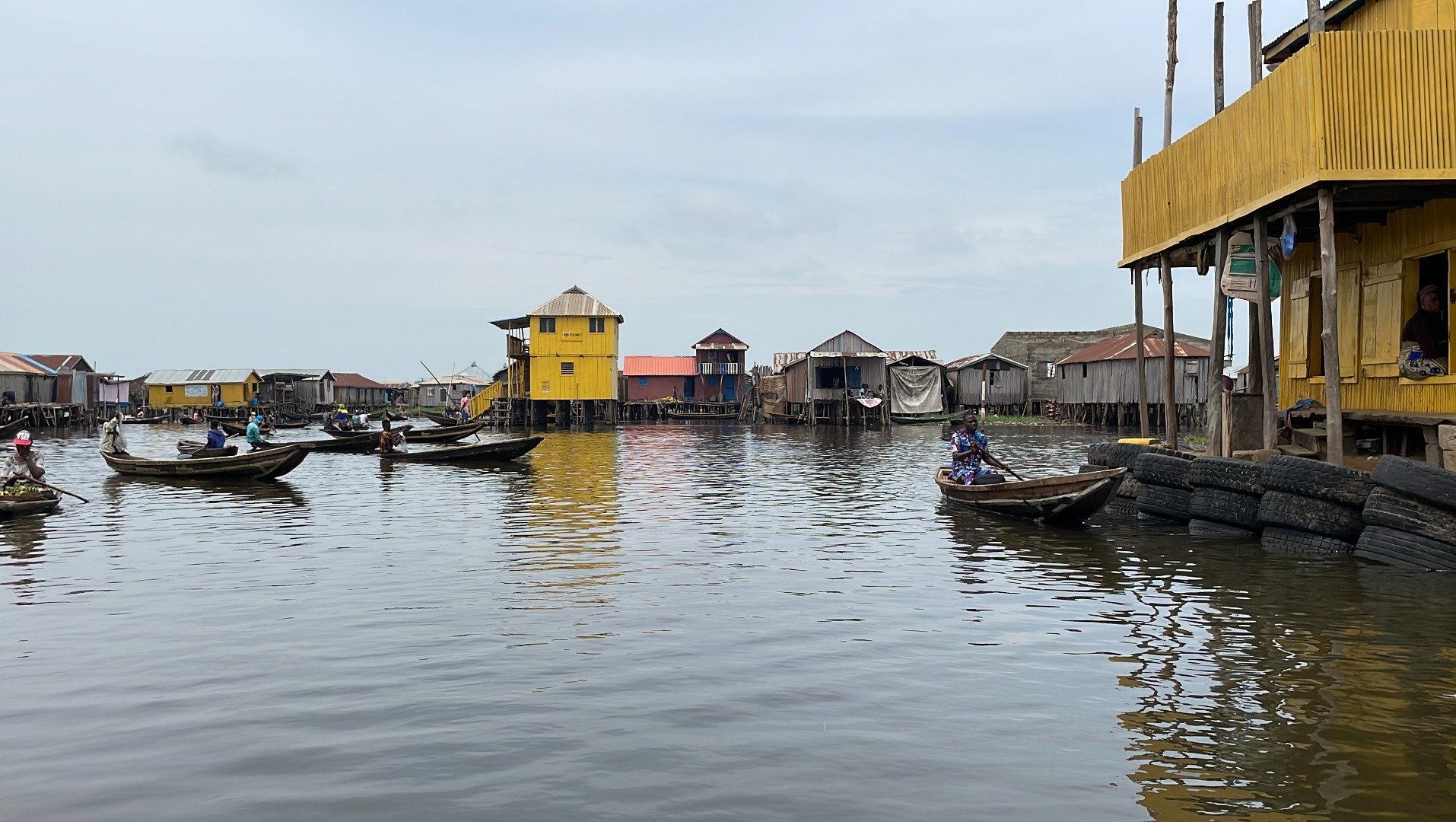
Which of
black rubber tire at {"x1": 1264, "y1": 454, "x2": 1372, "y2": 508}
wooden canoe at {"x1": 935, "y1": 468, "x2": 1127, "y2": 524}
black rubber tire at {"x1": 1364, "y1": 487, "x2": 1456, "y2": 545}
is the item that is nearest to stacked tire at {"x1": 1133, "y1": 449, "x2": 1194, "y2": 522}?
wooden canoe at {"x1": 935, "y1": 468, "x2": 1127, "y2": 524}

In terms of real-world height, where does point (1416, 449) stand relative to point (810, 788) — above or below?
above

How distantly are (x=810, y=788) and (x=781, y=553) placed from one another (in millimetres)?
8943

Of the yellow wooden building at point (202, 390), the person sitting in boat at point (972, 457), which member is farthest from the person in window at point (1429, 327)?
the yellow wooden building at point (202, 390)

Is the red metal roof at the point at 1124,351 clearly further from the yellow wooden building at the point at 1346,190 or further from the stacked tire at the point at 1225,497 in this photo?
the stacked tire at the point at 1225,497

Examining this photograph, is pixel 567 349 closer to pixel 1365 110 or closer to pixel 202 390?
pixel 202 390

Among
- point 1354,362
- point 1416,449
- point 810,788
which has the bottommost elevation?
point 810,788

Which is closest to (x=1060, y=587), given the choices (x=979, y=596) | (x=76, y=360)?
(x=979, y=596)

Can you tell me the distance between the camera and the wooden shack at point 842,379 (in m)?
60.3

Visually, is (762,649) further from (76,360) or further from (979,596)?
(76,360)

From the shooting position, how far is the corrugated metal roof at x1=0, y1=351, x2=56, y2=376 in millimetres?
59812

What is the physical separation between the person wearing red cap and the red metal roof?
44812 millimetres

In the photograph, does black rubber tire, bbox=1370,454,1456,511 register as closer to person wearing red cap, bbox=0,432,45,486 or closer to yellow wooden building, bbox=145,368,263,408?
person wearing red cap, bbox=0,432,45,486

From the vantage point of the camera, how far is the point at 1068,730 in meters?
6.98

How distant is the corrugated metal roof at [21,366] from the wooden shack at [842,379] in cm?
4410
